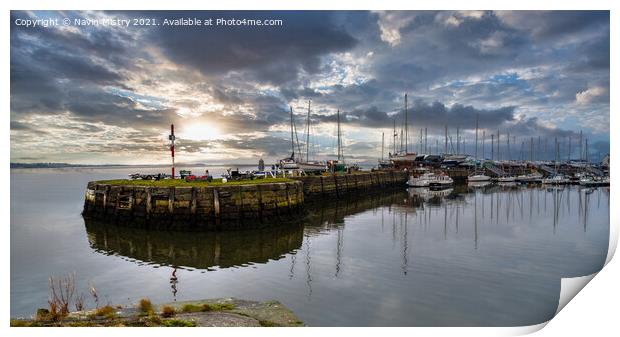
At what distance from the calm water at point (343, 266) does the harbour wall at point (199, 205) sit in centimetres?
113

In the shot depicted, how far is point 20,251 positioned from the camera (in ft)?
73.1

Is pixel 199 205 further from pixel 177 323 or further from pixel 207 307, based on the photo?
pixel 177 323

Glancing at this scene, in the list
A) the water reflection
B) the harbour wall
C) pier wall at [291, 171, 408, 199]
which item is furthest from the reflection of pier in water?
pier wall at [291, 171, 408, 199]

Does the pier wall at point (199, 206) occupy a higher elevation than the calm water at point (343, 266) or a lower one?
higher

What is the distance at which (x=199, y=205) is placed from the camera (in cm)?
2547

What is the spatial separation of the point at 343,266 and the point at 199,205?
40.1 ft

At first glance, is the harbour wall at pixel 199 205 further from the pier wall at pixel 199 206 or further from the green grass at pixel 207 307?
the green grass at pixel 207 307

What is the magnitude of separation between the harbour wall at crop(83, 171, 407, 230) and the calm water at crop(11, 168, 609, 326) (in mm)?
1133

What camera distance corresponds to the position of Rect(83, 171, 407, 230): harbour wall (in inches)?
1001

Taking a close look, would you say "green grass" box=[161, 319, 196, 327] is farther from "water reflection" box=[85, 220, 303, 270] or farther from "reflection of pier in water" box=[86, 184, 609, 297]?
"water reflection" box=[85, 220, 303, 270]

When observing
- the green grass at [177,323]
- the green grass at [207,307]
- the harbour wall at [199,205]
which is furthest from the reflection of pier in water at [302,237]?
the green grass at [177,323]

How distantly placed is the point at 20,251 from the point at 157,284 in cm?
1315

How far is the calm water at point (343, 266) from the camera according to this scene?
42.0ft
